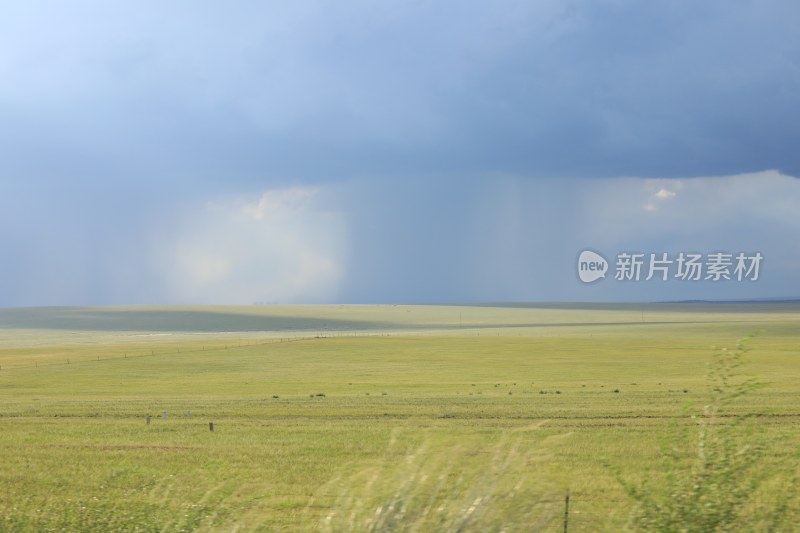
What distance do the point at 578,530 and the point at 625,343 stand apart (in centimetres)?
8901

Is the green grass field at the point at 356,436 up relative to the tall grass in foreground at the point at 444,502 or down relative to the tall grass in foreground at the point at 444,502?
down

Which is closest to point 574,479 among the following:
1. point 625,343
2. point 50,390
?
point 50,390

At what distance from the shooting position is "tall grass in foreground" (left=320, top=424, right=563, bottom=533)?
6465mm

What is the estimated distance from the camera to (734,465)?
6945 millimetres

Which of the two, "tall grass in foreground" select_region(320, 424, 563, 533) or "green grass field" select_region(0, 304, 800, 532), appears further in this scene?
"green grass field" select_region(0, 304, 800, 532)

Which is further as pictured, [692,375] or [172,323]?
[172,323]

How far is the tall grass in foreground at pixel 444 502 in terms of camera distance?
646cm

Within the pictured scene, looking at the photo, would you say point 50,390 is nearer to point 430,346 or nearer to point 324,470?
point 324,470

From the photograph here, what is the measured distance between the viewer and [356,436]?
25.8 metres

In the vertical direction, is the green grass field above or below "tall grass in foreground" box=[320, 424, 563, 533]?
below

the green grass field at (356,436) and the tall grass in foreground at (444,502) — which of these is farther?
the green grass field at (356,436)

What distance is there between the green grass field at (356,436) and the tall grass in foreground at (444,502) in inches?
0.6

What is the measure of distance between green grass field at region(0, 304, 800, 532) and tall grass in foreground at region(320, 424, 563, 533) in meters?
0.01

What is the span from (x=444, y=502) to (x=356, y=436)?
19.4 meters
